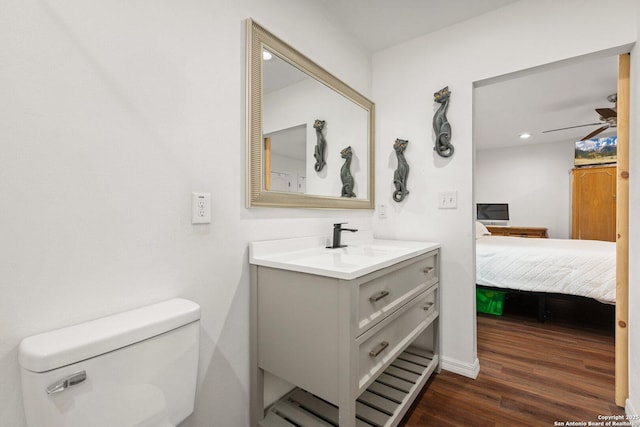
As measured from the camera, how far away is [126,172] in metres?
0.95

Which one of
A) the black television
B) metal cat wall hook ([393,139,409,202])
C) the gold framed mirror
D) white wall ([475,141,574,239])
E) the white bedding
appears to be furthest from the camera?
the black television

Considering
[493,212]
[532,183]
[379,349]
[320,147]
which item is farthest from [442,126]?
[532,183]

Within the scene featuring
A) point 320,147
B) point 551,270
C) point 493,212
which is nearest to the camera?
point 320,147

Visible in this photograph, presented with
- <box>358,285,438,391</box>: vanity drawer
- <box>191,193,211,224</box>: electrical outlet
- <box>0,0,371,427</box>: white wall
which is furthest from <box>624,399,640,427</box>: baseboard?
<box>191,193,211,224</box>: electrical outlet

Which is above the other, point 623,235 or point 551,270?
point 623,235

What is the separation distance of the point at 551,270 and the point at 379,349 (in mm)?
2410

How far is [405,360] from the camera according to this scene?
1877mm

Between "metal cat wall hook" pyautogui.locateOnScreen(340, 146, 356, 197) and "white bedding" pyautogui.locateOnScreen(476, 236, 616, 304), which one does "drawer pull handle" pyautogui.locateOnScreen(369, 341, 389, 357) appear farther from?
"white bedding" pyautogui.locateOnScreen(476, 236, 616, 304)

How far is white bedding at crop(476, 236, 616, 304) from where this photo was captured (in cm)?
251

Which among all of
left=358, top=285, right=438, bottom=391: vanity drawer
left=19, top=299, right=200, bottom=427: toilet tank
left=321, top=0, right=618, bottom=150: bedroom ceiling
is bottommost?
left=358, top=285, right=438, bottom=391: vanity drawer

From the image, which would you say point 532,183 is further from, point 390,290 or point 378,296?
point 378,296

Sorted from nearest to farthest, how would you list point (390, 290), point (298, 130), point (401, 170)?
point (390, 290), point (298, 130), point (401, 170)

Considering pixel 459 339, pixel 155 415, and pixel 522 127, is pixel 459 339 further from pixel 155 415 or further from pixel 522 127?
pixel 522 127

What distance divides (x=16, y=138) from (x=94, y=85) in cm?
26
